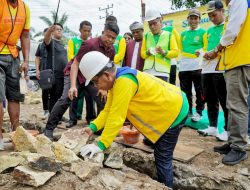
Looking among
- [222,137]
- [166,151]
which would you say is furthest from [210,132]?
[166,151]

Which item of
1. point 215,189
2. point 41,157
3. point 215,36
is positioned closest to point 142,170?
point 215,189

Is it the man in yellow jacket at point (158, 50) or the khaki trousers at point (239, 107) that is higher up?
the man in yellow jacket at point (158, 50)

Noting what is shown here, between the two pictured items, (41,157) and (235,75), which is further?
(235,75)

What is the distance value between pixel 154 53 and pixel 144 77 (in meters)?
1.99

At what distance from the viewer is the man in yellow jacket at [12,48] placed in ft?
10.5

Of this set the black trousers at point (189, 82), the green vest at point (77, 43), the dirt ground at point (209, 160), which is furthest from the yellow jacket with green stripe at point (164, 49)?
the green vest at point (77, 43)

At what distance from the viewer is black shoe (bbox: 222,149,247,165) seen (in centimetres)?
326

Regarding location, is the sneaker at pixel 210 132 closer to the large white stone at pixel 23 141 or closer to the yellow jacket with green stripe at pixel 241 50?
the yellow jacket with green stripe at pixel 241 50

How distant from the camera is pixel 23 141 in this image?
9.25 ft

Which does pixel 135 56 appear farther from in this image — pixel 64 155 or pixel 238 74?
pixel 64 155

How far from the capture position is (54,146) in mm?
2799

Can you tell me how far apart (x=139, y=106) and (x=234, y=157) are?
1.42 meters

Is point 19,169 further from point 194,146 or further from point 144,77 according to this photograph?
point 194,146

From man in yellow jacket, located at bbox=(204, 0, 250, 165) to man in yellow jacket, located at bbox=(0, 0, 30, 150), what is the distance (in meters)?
2.36
